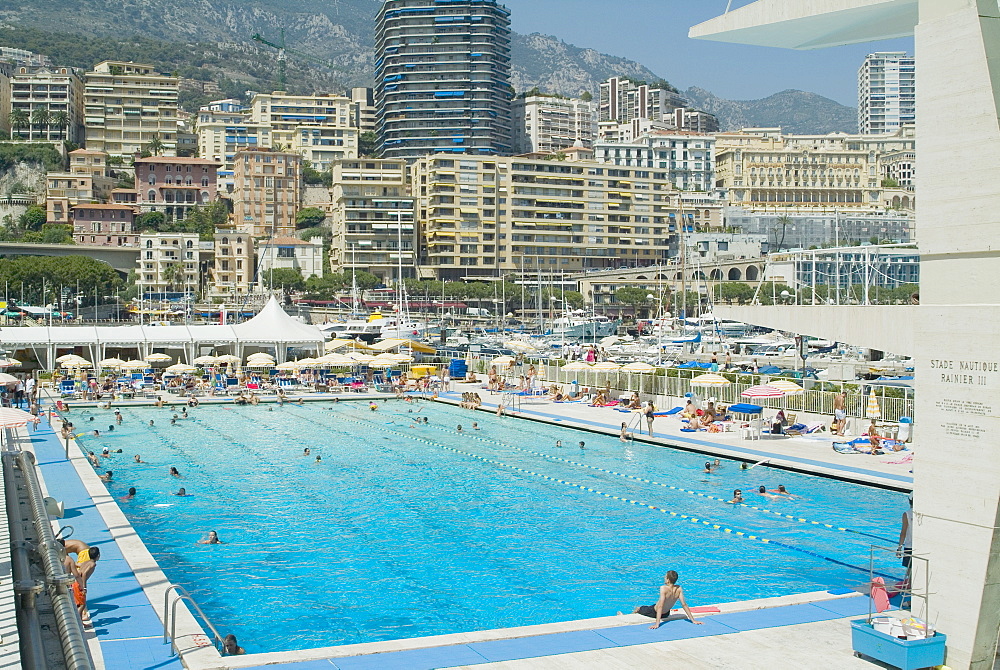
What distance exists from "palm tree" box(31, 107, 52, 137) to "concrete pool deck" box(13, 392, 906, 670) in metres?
150

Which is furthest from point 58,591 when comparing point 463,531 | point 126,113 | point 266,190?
point 126,113

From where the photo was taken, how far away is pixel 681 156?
585ft

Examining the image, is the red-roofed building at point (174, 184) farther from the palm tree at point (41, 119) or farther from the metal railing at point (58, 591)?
the metal railing at point (58, 591)

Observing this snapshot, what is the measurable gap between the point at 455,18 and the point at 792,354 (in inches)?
4662

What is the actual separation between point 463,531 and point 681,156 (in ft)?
549

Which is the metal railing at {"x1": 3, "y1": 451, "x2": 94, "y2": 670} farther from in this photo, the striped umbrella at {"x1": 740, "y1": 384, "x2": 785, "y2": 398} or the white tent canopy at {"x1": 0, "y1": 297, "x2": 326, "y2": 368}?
the white tent canopy at {"x1": 0, "y1": 297, "x2": 326, "y2": 368}

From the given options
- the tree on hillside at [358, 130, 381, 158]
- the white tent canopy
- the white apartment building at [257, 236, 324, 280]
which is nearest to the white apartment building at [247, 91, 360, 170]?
the tree on hillside at [358, 130, 381, 158]

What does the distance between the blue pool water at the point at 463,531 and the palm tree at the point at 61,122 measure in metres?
133

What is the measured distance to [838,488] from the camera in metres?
20.6

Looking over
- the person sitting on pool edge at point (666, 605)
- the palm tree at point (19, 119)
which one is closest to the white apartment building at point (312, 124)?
the palm tree at point (19, 119)

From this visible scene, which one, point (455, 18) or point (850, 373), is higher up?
point (455, 18)

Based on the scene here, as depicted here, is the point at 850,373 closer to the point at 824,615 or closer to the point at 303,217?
the point at 824,615

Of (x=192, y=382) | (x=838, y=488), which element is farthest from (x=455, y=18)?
(x=838, y=488)

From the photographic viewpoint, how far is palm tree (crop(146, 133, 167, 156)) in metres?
150
